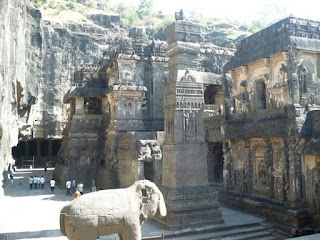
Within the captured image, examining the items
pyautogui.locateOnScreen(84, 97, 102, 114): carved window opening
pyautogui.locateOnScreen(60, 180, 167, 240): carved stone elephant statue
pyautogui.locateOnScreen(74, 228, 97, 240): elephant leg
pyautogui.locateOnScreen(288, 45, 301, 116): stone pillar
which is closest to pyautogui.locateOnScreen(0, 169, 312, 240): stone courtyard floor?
pyautogui.locateOnScreen(60, 180, 167, 240): carved stone elephant statue

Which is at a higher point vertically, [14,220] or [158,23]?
[158,23]

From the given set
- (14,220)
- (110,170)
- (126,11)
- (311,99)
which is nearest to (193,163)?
(311,99)

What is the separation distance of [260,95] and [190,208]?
6.53m

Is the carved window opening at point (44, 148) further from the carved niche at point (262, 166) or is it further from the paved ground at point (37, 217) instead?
the carved niche at point (262, 166)

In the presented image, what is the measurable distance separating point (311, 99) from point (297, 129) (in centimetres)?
160

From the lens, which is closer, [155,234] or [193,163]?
[155,234]

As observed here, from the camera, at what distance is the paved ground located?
402 inches

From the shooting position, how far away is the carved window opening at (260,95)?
45.5ft

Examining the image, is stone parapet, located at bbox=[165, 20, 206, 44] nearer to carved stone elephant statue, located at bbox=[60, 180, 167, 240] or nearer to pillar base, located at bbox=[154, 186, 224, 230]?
pillar base, located at bbox=[154, 186, 224, 230]

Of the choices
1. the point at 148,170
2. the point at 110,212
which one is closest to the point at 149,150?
the point at 148,170

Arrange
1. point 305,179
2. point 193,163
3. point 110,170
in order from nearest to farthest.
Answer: point 193,163
point 305,179
point 110,170

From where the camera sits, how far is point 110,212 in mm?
6578

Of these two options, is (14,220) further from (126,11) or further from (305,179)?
(126,11)

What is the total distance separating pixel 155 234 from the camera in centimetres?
938
